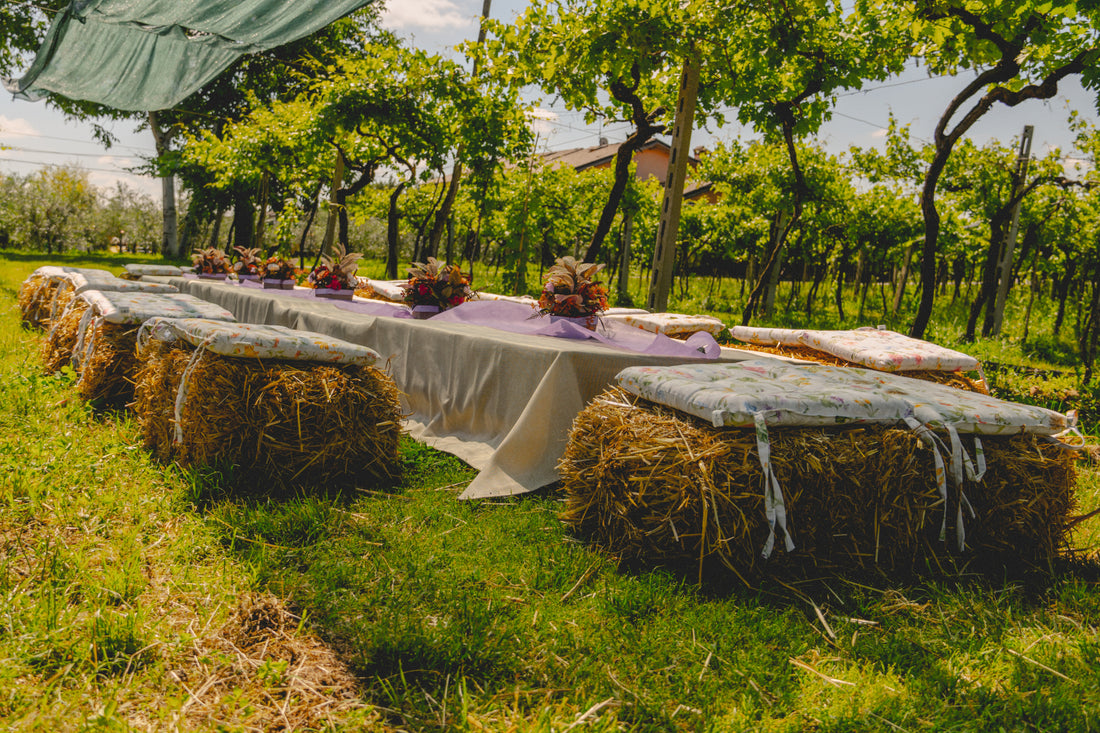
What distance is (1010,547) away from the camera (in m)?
2.29

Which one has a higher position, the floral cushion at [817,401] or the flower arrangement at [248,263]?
the flower arrangement at [248,263]

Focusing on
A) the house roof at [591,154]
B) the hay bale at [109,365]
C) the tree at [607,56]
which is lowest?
the hay bale at [109,365]

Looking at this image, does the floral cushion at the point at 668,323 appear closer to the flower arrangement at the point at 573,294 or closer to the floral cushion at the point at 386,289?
the flower arrangement at the point at 573,294

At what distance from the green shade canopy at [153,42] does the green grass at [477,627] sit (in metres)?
2.34

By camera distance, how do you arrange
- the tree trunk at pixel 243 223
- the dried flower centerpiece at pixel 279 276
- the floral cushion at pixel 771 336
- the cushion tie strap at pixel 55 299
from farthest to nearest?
1. the tree trunk at pixel 243 223
2. the dried flower centerpiece at pixel 279 276
3. the cushion tie strap at pixel 55 299
4. the floral cushion at pixel 771 336

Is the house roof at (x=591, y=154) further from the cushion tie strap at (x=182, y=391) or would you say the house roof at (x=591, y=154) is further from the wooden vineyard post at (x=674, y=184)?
the cushion tie strap at (x=182, y=391)

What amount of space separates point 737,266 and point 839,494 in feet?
101

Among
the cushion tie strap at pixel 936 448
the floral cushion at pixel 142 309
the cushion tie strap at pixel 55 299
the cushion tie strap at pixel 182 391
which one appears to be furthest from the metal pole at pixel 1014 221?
the cushion tie strap at pixel 55 299

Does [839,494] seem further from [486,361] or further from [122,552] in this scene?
[122,552]

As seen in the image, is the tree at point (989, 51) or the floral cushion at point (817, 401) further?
the tree at point (989, 51)

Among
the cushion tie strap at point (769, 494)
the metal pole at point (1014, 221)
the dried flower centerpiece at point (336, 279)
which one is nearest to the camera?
the cushion tie strap at point (769, 494)

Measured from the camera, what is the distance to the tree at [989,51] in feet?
13.7

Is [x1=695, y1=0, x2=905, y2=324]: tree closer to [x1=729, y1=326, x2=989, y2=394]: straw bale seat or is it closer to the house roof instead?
[x1=729, y1=326, x2=989, y2=394]: straw bale seat

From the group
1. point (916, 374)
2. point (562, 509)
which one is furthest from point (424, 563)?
point (916, 374)
